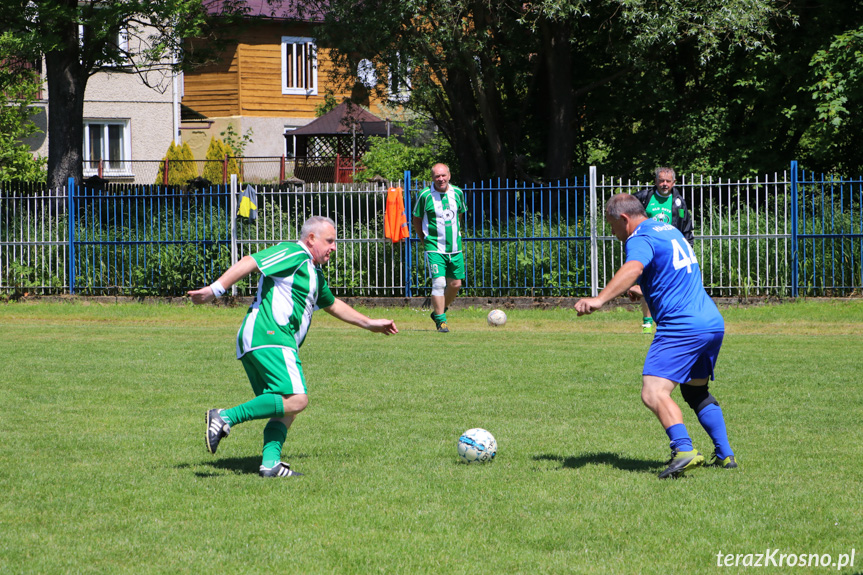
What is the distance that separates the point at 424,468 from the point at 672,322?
5.83ft

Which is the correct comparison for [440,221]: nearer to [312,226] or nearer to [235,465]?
[312,226]

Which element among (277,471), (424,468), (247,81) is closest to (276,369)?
(277,471)

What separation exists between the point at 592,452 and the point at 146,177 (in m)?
31.8

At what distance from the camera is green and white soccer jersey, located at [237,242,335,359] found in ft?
20.0

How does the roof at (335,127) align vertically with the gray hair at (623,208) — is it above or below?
above

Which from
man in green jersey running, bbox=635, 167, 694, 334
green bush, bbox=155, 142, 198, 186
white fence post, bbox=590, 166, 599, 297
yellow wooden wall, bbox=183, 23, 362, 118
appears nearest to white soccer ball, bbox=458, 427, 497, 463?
man in green jersey running, bbox=635, 167, 694, 334

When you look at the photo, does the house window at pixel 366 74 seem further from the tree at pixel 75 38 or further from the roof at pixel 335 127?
the roof at pixel 335 127

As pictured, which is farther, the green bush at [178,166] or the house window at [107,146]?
the house window at [107,146]

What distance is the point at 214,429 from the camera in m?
5.90

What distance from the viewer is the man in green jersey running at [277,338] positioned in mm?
6062

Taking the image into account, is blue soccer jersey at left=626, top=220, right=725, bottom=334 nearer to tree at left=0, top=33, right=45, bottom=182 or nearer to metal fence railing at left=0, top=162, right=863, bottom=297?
metal fence railing at left=0, top=162, right=863, bottom=297

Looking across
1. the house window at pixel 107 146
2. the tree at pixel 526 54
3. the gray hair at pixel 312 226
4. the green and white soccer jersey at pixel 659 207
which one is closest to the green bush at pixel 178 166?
the house window at pixel 107 146

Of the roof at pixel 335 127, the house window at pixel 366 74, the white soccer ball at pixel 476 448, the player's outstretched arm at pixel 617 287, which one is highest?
the roof at pixel 335 127

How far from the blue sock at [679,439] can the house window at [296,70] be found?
37152 mm
